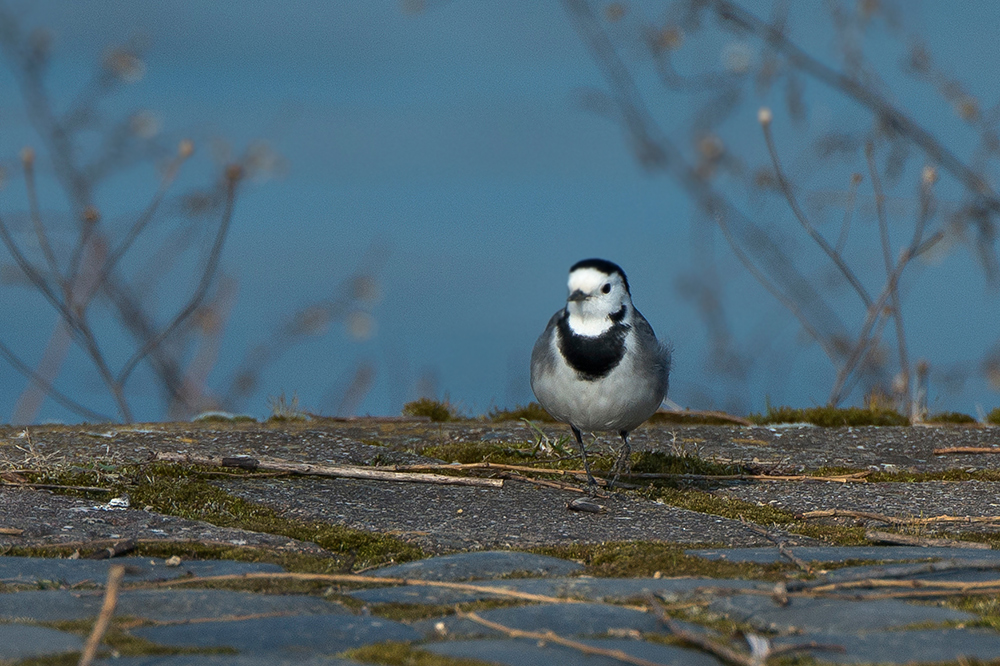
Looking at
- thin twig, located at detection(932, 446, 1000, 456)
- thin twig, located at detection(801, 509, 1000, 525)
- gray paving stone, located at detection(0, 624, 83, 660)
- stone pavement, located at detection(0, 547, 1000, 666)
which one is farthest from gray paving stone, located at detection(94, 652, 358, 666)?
thin twig, located at detection(932, 446, 1000, 456)

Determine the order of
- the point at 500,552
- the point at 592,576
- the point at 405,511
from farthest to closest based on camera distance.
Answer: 1. the point at 405,511
2. the point at 500,552
3. the point at 592,576

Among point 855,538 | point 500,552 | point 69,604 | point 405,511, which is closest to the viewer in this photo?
point 69,604

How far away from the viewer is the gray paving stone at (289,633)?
7.39ft

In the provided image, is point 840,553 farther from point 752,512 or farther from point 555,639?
point 555,639

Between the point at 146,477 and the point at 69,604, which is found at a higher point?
the point at 146,477

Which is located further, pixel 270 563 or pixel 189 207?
pixel 189 207

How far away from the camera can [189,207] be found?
7.68m

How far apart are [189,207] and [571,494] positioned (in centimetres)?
444

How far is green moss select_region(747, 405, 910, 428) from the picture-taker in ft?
22.5

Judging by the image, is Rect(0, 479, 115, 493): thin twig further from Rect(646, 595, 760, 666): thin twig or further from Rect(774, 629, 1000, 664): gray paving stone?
Rect(774, 629, 1000, 664): gray paving stone

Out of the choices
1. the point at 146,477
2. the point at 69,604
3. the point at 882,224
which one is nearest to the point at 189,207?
the point at 146,477

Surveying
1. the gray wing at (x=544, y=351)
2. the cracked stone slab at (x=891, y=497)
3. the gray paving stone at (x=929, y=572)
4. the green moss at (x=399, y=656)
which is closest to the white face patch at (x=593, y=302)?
the gray wing at (x=544, y=351)

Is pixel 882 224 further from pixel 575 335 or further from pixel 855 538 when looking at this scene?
pixel 855 538

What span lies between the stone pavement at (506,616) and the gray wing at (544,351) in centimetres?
163
